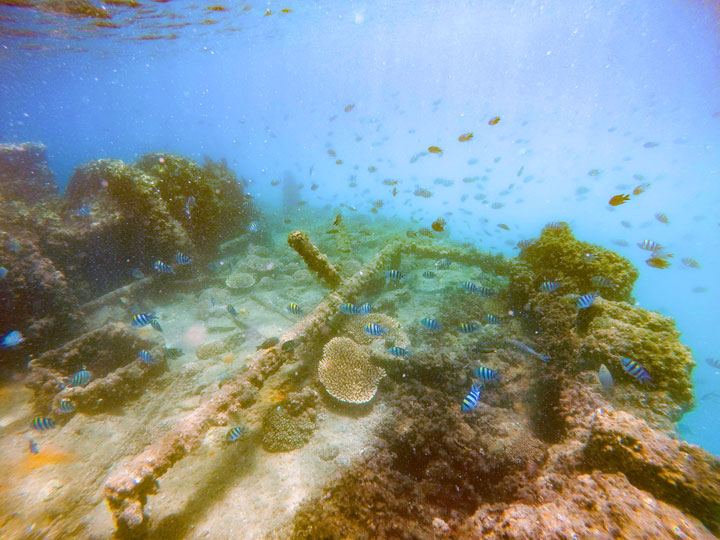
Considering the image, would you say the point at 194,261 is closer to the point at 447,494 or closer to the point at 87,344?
the point at 87,344

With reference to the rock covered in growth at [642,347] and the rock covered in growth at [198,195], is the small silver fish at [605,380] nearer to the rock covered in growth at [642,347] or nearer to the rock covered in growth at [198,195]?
the rock covered in growth at [642,347]

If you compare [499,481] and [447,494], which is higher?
[499,481]

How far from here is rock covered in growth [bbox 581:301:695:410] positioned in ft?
15.1

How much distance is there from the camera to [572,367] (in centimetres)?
525

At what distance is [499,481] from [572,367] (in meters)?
2.65

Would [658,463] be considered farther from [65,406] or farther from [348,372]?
[65,406]

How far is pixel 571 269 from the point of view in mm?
7293

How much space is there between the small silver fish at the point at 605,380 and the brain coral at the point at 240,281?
10.5 m

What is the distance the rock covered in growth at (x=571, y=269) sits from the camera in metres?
6.97

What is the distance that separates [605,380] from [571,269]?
3707mm

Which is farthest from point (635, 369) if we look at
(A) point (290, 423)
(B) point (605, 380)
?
(A) point (290, 423)

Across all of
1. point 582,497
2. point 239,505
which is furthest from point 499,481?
point 239,505

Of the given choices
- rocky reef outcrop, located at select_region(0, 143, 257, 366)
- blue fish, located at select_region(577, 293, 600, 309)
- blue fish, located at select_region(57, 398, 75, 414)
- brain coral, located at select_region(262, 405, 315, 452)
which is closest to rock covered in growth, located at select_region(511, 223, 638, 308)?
blue fish, located at select_region(577, 293, 600, 309)

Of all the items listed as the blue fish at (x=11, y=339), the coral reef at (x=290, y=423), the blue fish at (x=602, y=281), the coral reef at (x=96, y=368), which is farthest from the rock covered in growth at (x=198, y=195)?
the blue fish at (x=602, y=281)
